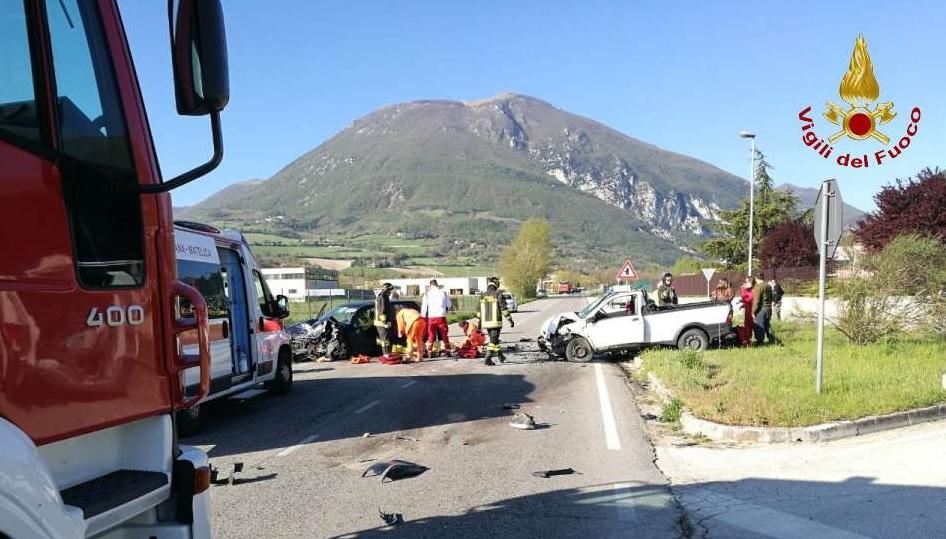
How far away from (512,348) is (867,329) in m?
8.76

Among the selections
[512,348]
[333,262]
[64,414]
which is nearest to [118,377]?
[64,414]

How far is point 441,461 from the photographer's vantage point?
7707mm

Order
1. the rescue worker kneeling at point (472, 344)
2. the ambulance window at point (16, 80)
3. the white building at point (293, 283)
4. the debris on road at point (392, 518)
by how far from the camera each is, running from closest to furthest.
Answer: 1. the ambulance window at point (16, 80)
2. the debris on road at point (392, 518)
3. the rescue worker kneeling at point (472, 344)
4. the white building at point (293, 283)

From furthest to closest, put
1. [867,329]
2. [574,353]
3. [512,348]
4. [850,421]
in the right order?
1. [512,348]
2. [574,353]
3. [867,329]
4. [850,421]

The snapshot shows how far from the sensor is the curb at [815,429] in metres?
8.22

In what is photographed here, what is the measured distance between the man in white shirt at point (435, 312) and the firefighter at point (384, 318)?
885mm

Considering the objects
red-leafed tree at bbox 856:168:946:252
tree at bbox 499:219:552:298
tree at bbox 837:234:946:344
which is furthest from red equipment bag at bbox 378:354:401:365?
tree at bbox 499:219:552:298

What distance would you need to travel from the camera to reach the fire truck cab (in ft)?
30.3

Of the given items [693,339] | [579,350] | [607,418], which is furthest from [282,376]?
[693,339]

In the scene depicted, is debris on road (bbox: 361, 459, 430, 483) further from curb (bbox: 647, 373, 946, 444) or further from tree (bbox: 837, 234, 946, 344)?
tree (bbox: 837, 234, 946, 344)

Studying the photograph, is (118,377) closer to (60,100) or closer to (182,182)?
(182,182)

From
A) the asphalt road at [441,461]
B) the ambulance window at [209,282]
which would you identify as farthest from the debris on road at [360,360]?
the ambulance window at [209,282]

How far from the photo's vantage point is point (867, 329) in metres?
14.9

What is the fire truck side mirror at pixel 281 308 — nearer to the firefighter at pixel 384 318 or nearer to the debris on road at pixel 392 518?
the firefighter at pixel 384 318
